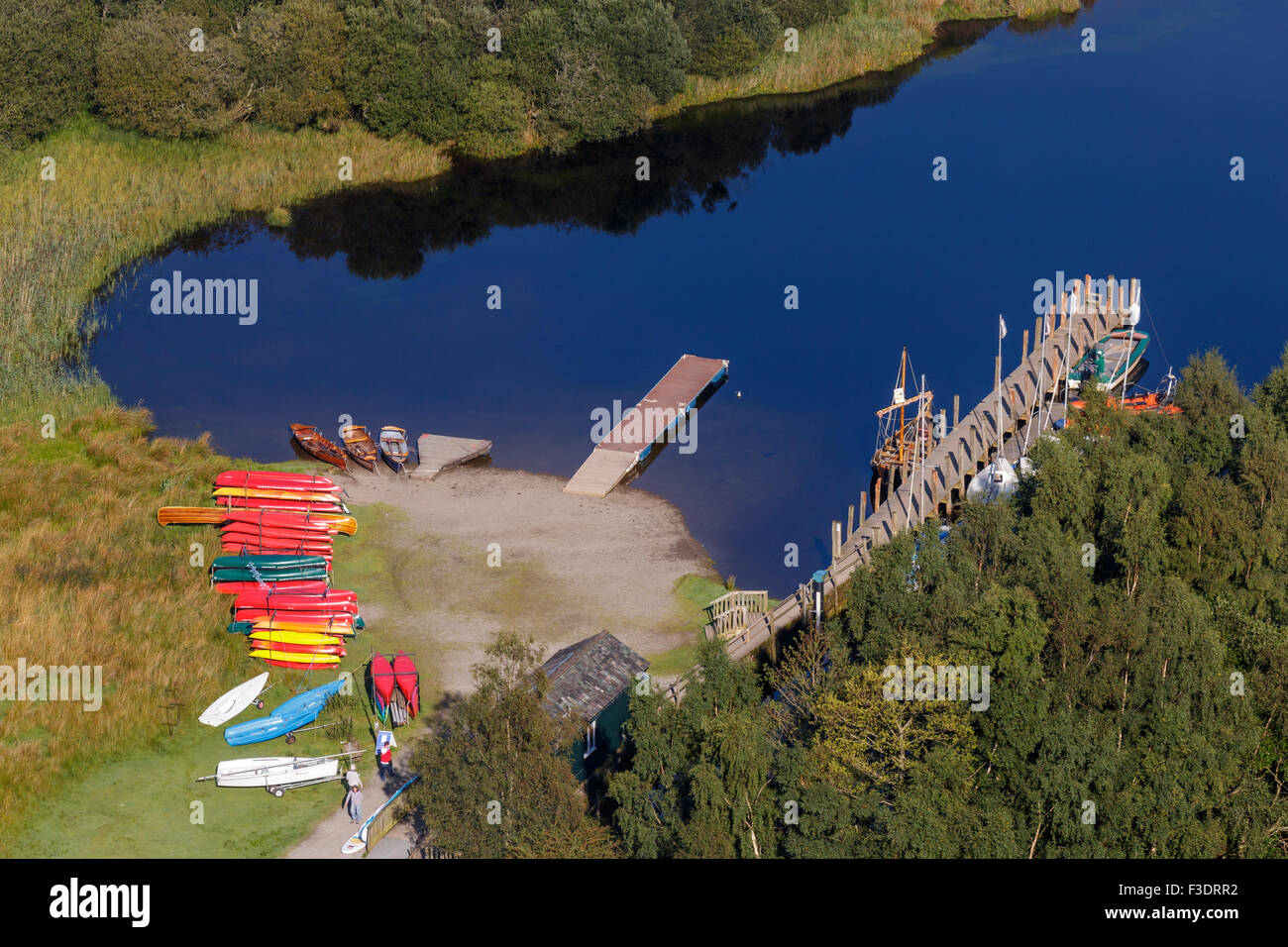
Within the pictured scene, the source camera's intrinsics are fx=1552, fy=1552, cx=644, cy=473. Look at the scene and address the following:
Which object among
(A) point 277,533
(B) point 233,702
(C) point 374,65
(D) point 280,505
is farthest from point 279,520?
(C) point 374,65

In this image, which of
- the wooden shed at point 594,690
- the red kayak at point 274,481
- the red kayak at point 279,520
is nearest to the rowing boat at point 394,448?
the red kayak at point 274,481

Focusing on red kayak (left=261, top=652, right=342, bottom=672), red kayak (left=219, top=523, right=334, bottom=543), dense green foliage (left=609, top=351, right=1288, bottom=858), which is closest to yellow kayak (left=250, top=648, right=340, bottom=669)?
red kayak (left=261, top=652, right=342, bottom=672)

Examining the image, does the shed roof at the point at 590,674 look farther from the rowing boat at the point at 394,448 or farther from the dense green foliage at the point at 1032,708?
the rowing boat at the point at 394,448

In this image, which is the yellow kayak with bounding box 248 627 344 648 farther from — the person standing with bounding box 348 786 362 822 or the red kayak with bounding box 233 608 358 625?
the person standing with bounding box 348 786 362 822

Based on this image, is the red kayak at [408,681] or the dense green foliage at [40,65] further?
the dense green foliage at [40,65]
